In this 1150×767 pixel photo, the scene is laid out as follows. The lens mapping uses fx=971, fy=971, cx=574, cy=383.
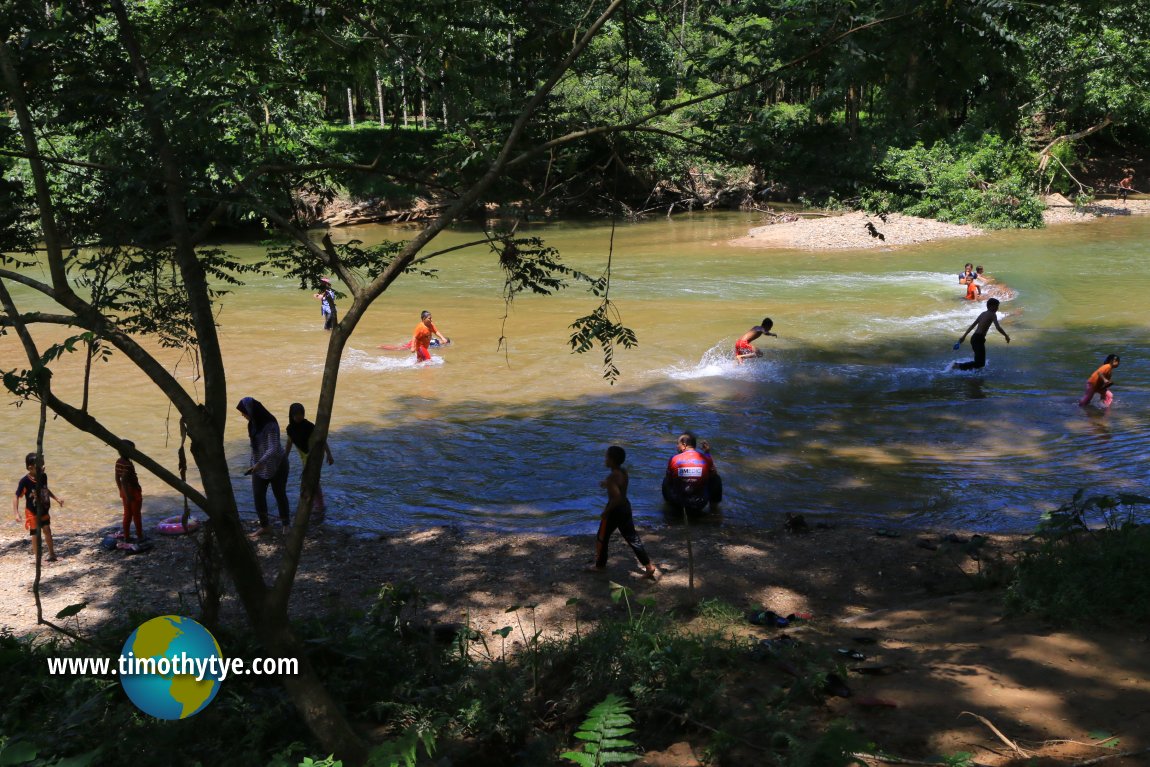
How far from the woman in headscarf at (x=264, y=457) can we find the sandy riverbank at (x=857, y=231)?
85.9 feet

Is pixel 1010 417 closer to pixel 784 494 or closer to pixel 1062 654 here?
pixel 784 494

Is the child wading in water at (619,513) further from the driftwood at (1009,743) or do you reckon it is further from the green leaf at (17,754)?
the green leaf at (17,754)

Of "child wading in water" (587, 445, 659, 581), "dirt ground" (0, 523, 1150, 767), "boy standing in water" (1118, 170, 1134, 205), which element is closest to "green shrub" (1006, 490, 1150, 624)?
"dirt ground" (0, 523, 1150, 767)

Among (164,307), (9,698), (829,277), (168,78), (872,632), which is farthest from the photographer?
(829,277)

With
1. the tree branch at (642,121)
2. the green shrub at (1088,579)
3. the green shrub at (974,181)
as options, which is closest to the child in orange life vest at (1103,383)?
the green shrub at (1088,579)

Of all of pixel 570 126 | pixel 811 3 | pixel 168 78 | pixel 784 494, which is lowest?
pixel 784 494

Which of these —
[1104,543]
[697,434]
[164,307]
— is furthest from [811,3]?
[697,434]

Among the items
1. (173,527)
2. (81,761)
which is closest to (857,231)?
(173,527)

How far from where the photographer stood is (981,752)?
16.1 ft

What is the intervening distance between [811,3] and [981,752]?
232 inches

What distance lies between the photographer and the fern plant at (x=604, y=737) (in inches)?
166

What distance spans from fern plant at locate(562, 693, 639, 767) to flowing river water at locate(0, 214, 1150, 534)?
6.51 m

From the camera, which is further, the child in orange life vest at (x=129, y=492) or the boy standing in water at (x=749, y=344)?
the boy standing in water at (x=749, y=344)

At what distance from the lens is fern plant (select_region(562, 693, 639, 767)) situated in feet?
13.9
